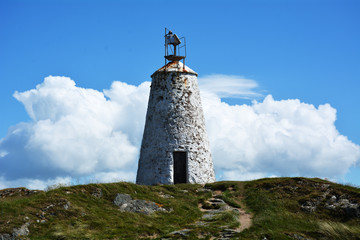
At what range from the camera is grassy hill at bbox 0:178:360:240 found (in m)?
17.4

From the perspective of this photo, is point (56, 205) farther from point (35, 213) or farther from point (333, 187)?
point (333, 187)

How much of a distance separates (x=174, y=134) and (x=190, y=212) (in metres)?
9.67

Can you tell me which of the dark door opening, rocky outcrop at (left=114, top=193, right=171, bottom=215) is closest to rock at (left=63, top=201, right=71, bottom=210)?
rocky outcrop at (left=114, top=193, right=171, bottom=215)

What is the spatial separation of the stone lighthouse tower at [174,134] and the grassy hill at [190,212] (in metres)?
3.04

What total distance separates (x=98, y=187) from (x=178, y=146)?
9953mm

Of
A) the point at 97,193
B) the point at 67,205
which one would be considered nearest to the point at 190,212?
the point at 97,193

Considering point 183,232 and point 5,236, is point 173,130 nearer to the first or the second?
point 183,232

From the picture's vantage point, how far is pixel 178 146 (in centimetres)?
3106

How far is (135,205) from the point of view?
21.6 metres

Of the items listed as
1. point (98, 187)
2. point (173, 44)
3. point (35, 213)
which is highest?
point (173, 44)

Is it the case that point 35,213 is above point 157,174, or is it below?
below

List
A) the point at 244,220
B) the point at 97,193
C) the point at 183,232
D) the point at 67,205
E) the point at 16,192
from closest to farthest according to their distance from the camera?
1. the point at 183,232
2. the point at 67,205
3. the point at 16,192
4. the point at 244,220
5. the point at 97,193

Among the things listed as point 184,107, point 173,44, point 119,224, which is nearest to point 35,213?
point 119,224

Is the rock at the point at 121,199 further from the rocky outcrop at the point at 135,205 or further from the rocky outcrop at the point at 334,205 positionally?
the rocky outcrop at the point at 334,205
